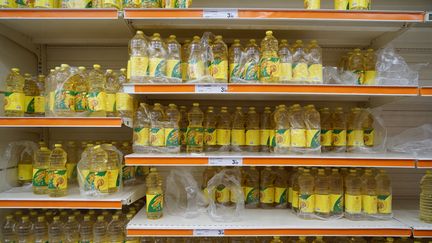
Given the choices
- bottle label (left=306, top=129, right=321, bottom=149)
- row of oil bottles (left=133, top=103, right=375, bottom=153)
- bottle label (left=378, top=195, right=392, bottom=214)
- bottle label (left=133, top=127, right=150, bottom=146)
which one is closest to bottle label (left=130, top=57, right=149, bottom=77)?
row of oil bottles (left=133, top=103, right=375, bottom=153)

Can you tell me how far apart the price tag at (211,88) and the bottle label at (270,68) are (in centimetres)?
32

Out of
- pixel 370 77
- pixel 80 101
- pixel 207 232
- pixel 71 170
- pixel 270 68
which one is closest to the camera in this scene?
pixel 207 232

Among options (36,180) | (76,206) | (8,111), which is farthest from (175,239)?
(8,111)

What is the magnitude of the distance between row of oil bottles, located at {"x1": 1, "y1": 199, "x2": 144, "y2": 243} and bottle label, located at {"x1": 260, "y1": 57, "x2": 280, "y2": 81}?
1.44 metres

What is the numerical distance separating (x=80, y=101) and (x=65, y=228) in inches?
37.8

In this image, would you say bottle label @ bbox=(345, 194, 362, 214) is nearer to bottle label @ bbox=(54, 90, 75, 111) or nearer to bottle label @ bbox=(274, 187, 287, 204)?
bottle label @ bbox=(274, 187, 287, 204)

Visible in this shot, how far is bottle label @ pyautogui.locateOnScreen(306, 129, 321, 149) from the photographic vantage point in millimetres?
1942

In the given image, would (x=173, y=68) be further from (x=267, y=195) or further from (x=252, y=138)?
(x=267, y=195)

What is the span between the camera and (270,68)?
6.22ft

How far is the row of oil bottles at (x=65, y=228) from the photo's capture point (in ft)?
6.56

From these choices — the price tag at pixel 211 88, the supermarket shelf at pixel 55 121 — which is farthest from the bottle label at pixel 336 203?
the supermarket shelf at pixel 55 121

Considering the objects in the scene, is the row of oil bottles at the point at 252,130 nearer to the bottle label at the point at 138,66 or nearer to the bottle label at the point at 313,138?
the bottle label at the point at 313,138

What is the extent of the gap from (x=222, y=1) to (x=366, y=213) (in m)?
2.12

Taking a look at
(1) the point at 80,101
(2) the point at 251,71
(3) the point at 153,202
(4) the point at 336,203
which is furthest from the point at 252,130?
(1) the point at 80,101
